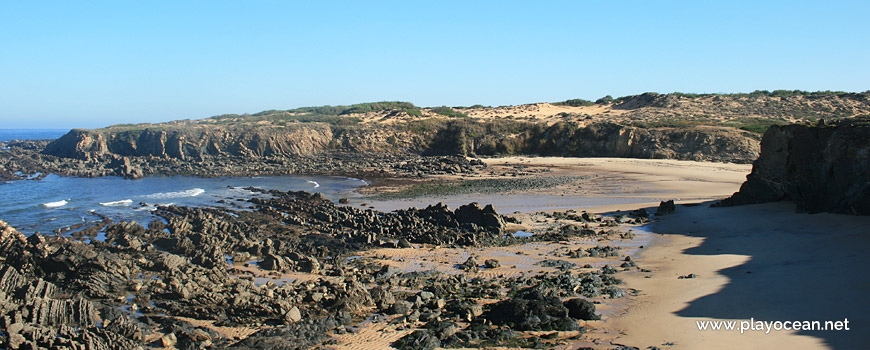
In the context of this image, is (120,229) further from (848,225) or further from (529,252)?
(848,225)

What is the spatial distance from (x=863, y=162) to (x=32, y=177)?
173ft

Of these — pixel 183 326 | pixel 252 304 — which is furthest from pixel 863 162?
pixel 183 326

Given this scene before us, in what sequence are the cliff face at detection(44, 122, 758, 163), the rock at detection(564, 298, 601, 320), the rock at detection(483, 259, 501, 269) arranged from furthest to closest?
the cliff face at detection(44, 122, 758, 163) → the rock at detection(483, 259, 501, 269) → the rock at detection(564, 298, 601, 320)

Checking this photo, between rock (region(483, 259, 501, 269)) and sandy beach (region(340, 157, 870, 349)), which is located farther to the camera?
rock (region(483, 259, 501, 269))

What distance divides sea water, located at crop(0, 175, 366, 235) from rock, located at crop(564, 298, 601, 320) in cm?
1959

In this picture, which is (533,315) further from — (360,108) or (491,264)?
(360,108)

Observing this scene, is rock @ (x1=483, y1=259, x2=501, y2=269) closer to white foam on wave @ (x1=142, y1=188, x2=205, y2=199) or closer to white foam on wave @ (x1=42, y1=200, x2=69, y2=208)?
white foam on wave @ (x1=142, y1=188, x2=205, y2=199)

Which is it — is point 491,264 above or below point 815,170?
below

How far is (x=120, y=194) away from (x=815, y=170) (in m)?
35.9

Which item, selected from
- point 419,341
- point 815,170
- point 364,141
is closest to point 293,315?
point 419,341

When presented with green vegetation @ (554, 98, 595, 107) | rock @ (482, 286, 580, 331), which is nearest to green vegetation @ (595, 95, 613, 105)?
green vegetation @ (554, 98, 595, 107)

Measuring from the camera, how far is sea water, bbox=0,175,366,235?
25875mm

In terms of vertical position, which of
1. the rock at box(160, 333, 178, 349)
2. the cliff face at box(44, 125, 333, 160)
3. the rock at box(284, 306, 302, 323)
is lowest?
the rock at box(160, 333, 178, 349)

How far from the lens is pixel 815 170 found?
19828mm
